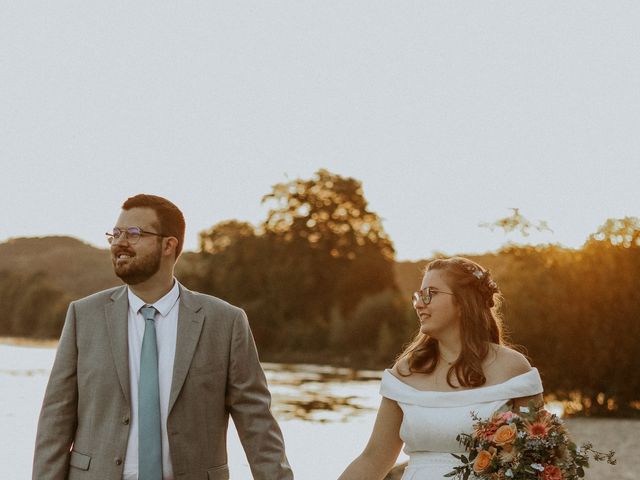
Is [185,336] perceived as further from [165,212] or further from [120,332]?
[165,212]

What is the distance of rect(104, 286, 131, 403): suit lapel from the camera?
443 cm

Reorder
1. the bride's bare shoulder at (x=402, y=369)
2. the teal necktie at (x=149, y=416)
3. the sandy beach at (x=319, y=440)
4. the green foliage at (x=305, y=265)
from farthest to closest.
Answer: the green foliage at (x=305, y=265) → the sandy beach at (x=319, y=440) → the bride's bare shoulder at (x=402, y=369) → the teal necktie at (x=149, y=416)

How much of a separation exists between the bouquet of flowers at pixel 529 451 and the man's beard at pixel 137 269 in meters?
1.61

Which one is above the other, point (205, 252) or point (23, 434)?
point (205, 252)

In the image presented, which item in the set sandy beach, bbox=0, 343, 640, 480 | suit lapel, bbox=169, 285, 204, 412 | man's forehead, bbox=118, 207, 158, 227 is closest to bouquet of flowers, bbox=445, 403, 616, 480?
suit lapel, bbox=169, 285, 204, 412

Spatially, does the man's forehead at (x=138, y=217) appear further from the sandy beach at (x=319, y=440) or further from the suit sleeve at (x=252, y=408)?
the sandy beach at (x=319, y=440)

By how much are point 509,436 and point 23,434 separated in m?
18.0

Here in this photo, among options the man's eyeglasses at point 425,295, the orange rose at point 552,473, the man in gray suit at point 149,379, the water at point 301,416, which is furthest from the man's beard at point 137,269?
the water at point 301,416

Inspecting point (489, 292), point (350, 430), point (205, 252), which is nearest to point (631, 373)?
point (350, 430)

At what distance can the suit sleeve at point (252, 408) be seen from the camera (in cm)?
469

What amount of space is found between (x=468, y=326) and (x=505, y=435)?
733 mm

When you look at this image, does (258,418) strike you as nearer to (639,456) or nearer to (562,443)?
(562,443)

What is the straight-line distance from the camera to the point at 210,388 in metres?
4.59

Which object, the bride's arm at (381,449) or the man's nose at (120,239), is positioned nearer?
the man's nose at (120,239)
